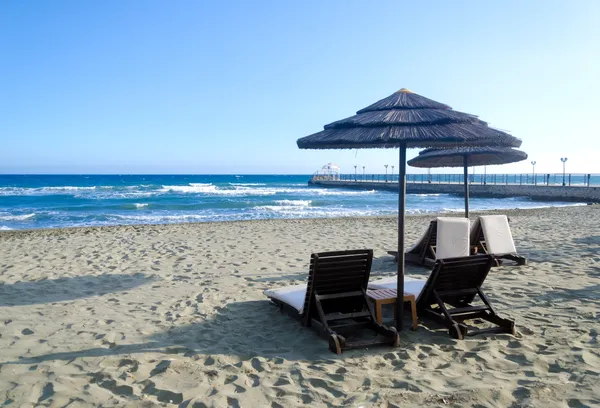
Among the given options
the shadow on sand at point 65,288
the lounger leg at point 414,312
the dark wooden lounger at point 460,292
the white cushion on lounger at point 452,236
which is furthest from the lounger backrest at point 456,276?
the shadow on sand at point 65,288

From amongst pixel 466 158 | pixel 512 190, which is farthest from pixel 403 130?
pixel 512 190

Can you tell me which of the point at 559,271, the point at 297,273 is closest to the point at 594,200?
the point at 559,271

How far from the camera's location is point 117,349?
3869mm

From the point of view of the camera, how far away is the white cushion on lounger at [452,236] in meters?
6.42

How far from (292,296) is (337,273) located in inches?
32.1

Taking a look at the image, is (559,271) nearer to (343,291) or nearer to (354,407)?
(343,291)

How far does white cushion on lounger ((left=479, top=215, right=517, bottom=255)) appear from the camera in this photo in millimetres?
7180

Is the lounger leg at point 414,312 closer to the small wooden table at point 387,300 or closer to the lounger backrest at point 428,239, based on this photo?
the small wooden table at point 387,300

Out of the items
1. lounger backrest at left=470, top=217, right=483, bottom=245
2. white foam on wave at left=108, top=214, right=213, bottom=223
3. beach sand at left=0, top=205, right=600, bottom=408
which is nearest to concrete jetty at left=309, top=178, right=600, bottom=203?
white foam on wave at left=108, top=214, right=213, bottom=223

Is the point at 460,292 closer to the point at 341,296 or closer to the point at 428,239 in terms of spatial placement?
the point at 341,296

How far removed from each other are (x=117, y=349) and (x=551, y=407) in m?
3.16

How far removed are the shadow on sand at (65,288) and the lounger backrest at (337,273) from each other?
2991mm

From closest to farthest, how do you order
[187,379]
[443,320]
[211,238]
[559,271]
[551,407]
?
[551,407] < [187,379] < [443,320] < [559,271] < [211,238]

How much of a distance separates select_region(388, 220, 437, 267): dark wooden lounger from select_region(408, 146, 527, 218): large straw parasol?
1283mm
